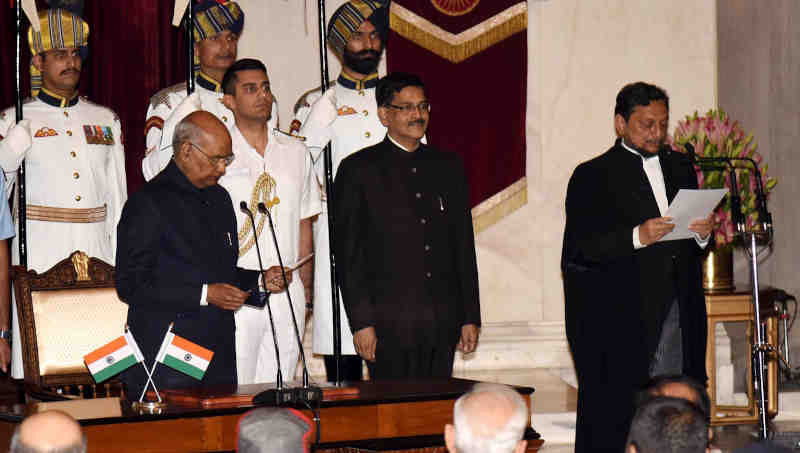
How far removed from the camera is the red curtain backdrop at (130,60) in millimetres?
6664

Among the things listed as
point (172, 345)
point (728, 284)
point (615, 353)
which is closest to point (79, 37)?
point (172, 345)

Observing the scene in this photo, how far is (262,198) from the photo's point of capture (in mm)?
5340

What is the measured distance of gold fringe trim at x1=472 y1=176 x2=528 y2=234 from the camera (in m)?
7.88

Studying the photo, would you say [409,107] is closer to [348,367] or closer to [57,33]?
[348,367]

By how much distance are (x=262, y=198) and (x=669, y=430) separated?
324 cm

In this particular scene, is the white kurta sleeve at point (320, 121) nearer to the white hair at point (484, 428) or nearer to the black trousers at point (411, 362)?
the black trousers at point (411, 362)

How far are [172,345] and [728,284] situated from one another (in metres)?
3.68

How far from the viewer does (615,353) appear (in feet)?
17.3

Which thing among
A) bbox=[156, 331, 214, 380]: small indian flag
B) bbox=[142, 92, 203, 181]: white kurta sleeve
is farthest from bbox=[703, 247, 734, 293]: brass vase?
bbox=[156, 331, 214, 380]: small indian flag

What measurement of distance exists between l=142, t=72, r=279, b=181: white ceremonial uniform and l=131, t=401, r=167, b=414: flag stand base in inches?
68.6

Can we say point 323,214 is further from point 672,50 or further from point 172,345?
point 672,50

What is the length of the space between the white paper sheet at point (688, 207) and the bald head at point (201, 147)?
181 cm

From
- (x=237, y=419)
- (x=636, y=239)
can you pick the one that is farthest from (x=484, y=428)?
(x=636, y=239)

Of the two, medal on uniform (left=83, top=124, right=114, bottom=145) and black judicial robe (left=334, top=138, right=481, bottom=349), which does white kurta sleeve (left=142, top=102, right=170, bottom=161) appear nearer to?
medal on uniform (left=83, top=124, right=114, bottom=145)
